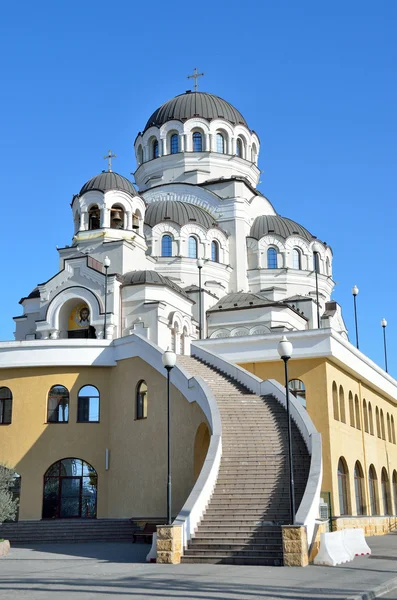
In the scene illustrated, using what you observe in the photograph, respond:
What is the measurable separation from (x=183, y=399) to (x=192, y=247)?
23.8 m

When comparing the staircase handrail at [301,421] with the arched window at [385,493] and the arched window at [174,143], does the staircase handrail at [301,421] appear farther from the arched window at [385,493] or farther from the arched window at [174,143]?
the arched window at [174,143]

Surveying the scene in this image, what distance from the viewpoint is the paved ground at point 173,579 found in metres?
10.5

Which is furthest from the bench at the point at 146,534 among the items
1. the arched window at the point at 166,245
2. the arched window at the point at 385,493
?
the arched window at the point at 166,245

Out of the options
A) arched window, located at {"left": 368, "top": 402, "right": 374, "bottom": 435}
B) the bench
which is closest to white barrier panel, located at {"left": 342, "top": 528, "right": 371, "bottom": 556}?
the bench

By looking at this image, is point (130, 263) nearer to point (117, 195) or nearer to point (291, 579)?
point (117, 195)

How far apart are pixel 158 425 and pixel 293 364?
4.69 meters

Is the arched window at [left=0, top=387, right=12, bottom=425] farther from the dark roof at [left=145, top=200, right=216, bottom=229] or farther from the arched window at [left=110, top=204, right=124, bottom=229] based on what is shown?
the dark roof at [left=145, top=200, right=216, bottom=229]

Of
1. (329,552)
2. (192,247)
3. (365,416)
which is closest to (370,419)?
(365,416)

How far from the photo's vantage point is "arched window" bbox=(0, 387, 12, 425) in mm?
24562

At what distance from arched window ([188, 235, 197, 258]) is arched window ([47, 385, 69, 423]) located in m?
21.1

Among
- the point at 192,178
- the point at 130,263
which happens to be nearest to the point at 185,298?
the point at 130,263

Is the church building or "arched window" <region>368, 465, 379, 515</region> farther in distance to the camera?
"arched window" <region>368, 465, 379, 515</region>

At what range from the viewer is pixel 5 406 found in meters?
24.8

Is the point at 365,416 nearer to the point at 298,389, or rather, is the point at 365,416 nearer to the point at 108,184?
the point at 298,389
